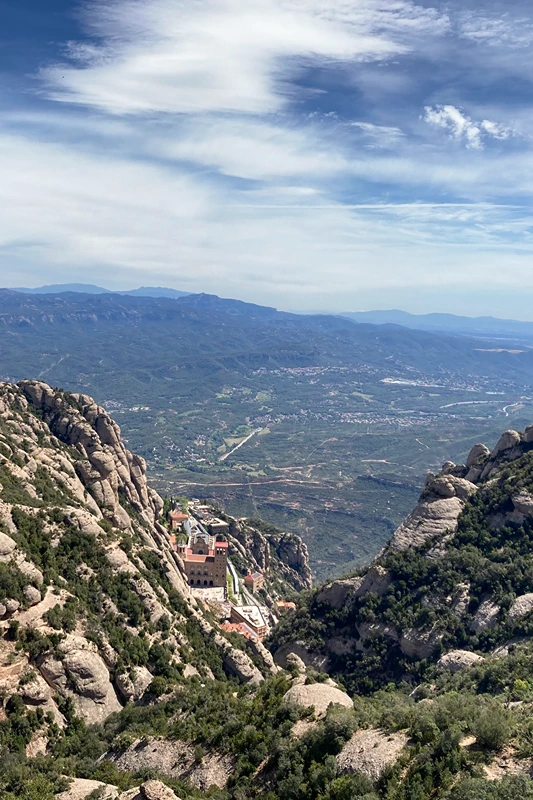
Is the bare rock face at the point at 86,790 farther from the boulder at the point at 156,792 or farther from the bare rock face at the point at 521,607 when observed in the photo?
the bare rock face at the point at 521,607

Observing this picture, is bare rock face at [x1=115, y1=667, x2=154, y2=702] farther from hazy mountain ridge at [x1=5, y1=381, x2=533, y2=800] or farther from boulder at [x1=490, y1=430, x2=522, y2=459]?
boulder at [x1=490, y1=430, x2=522, y2=459]

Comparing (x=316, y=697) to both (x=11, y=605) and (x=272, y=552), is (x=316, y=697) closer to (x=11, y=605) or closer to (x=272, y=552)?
(x=11, y=605)

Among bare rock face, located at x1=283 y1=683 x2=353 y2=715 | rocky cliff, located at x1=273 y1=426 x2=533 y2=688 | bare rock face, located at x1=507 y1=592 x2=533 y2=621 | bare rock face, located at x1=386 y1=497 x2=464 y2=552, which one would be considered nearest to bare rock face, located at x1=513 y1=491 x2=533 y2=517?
rocky cliff, located at x1=273 y1=426 x2=533 y2=688

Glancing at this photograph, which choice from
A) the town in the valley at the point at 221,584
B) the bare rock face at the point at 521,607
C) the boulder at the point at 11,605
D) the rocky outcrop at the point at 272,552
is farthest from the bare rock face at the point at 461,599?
the rocky outcrop at the point at 272,552

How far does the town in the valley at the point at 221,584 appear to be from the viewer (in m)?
76.1

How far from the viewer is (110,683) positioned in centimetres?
4059

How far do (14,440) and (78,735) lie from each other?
1514 inches

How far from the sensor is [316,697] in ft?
108

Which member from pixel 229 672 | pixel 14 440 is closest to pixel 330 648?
pixel 229 672

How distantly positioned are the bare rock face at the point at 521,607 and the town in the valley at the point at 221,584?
2924 cm

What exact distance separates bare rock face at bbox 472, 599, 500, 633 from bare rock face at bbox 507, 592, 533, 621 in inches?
59.3

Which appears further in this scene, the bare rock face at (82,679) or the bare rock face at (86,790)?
the bare rock face at (82,679)

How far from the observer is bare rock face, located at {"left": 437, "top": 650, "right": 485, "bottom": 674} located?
4819 centimetres

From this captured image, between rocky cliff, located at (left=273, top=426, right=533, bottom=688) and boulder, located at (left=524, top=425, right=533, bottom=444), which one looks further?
boulder, located at (left=524, top=425, right=533, bottom=444)
